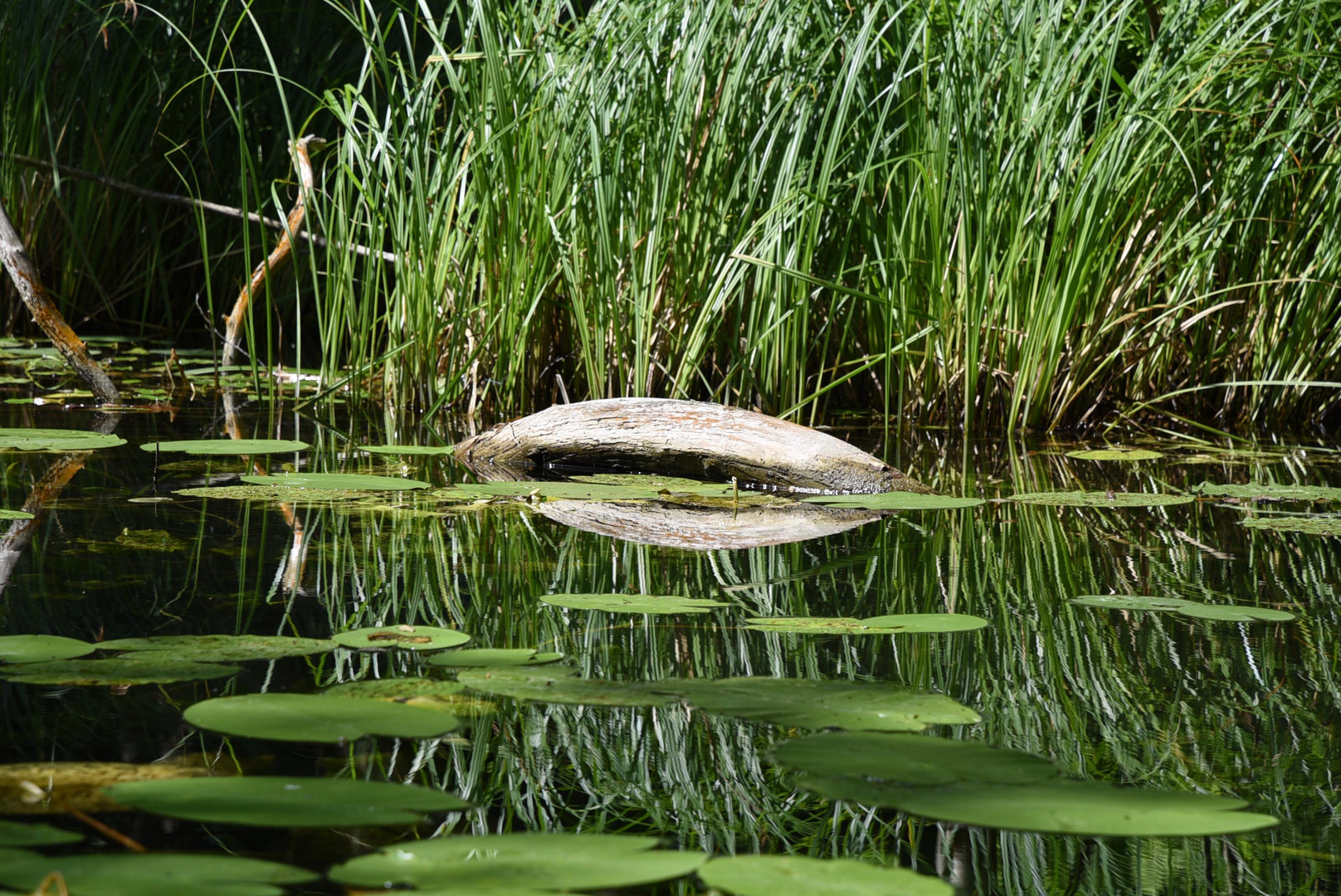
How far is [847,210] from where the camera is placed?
355 cm

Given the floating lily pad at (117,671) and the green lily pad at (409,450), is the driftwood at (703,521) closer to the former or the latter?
the green lily pad at (409,450)

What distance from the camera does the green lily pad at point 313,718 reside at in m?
1.01

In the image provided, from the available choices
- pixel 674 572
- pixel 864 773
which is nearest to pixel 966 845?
pixel 864 773

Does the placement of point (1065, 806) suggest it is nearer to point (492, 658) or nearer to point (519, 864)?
point (519, 864)

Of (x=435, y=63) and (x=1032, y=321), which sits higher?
(x=435, y=63)

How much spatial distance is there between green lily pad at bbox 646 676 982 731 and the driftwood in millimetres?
737

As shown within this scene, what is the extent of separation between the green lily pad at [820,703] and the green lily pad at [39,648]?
1.77ft

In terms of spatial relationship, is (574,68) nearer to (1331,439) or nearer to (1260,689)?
(1331,439)

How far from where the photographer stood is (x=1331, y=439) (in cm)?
359

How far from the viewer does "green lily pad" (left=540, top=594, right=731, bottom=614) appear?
1.50 metres

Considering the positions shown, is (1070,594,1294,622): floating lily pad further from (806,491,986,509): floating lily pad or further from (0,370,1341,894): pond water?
(806,491,986,509): floating lily pad

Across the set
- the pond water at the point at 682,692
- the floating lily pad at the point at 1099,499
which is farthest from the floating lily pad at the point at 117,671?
the floating lily pad at the point at 1099,499

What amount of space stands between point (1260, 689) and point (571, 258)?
224 cm

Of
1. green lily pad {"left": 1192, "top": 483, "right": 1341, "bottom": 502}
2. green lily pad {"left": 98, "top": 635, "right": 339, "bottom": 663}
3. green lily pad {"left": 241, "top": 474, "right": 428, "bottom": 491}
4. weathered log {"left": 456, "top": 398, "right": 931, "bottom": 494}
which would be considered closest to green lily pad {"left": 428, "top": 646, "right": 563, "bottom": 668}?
green lily pad {"left": 98, "top": 635, "right": 339, "bottom": 663}
